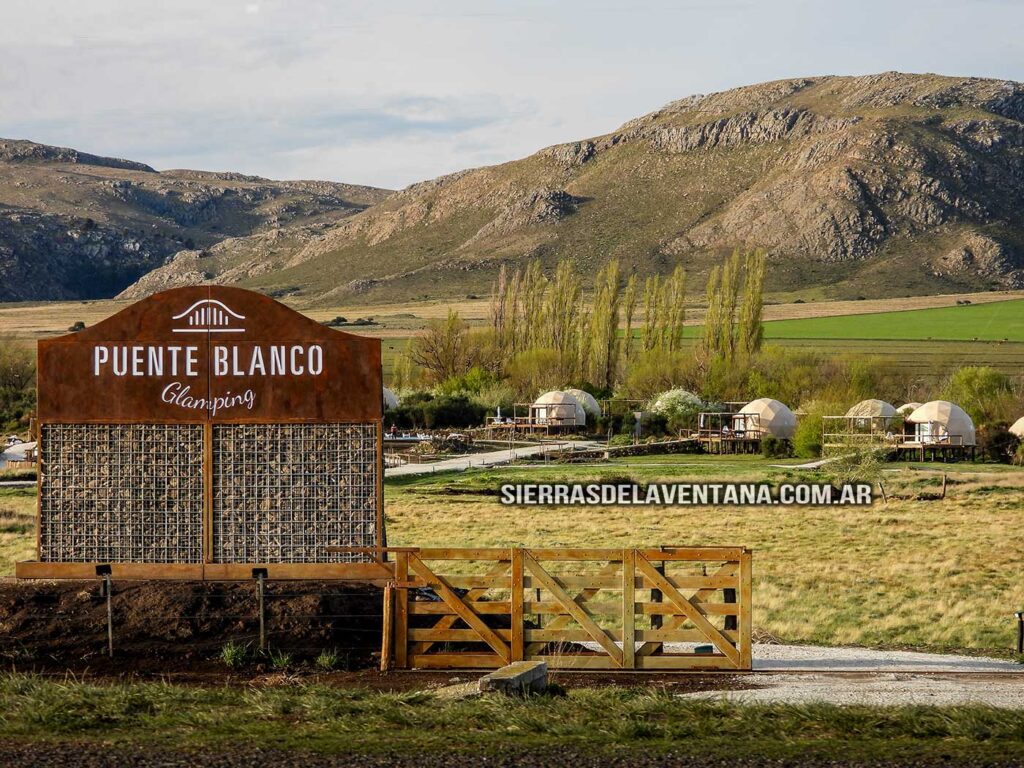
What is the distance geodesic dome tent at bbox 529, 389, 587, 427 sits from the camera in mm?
75250

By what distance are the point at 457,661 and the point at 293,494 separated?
3.21m

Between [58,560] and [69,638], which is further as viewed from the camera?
[58,560]

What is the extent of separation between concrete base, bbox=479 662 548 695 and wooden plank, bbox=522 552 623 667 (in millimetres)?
1641

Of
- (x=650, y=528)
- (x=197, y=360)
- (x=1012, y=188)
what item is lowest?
(x=650, y=528)

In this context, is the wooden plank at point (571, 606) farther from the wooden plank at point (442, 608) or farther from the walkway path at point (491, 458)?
the walkway path at point (491, 458)

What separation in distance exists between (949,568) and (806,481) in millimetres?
22527

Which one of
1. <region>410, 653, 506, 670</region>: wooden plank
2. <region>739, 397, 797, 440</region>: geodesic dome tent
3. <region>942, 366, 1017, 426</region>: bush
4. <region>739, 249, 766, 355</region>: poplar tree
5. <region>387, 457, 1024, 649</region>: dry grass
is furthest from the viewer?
<region>739, 249, 766, 355</region>: poplar tree

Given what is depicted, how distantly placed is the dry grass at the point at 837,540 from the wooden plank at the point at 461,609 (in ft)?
15.9

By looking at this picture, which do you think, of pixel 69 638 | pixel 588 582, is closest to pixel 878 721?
pixel 588 582

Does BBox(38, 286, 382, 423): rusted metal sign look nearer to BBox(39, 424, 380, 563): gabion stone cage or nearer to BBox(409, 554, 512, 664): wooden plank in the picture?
BBox(39, 424, 380, 563): gabion stone cage

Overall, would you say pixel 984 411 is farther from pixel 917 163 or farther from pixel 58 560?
pixel 917 163

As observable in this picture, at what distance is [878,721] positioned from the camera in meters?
11.4

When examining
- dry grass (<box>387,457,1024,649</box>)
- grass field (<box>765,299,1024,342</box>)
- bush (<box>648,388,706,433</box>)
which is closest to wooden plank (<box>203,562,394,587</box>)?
dry grass (<box>387,457,1024,649</box>)

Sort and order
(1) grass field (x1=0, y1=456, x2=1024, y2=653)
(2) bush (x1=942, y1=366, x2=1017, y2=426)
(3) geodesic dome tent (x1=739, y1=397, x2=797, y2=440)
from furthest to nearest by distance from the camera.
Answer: (2) bush (x1=942, y1=366, x2=1017, y2=426)
(3) geodesic dome tent (x1=739, y1=397, x2=797, y2=440)
(1) grass field (x1=0, y1=456, x2=1024, y2=653)
